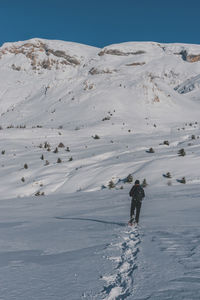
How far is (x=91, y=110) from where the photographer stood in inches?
1592

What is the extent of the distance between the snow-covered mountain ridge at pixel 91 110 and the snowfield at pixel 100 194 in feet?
0.45

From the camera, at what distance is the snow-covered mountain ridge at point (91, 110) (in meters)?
A: 19.8

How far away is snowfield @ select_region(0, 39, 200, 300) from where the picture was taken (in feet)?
15.4

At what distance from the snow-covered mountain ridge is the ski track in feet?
34.7

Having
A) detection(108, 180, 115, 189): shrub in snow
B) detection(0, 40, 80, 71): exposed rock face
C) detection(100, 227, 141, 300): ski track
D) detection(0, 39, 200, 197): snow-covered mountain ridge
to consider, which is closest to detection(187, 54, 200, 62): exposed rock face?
detection(0, 39, 200, 197): snow-covered mountain ridge

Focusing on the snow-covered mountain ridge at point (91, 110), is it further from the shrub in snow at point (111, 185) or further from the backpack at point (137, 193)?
the backpack at point (137, 193)

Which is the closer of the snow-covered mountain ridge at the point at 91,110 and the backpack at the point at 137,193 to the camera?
the backpack at the point at 137,193

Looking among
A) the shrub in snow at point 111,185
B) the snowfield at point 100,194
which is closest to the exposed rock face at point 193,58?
the snowfield at point 100,194

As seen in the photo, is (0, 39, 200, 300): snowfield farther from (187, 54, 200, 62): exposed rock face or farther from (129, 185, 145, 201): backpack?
(187, 54, 200, 62): exposed rock face

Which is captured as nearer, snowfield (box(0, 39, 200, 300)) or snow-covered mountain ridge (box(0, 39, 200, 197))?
snowfield (box(0, 39, 200, 300))

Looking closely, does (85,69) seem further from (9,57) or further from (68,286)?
(68,286)

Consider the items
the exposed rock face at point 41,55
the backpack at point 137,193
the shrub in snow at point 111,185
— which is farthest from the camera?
the exposed rock face at point 41,55

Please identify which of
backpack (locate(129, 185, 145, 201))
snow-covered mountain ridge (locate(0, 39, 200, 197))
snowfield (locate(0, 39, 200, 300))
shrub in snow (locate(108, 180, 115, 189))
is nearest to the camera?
snowfield (locate(0, 39, 200, 300))

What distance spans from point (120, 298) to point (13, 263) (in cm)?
255
